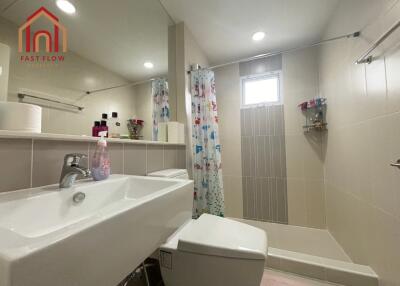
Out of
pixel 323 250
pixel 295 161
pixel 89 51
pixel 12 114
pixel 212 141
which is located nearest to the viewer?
pixel 12 114

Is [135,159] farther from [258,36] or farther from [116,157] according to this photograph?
[258,36]

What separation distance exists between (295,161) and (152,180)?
1.82 metres

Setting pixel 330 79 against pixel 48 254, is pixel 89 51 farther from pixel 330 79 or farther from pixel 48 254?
pixel 330 79

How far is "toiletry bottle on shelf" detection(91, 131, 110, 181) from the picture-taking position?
77cm

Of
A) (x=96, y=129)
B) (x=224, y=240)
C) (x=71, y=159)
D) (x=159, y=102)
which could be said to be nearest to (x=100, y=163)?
(x=71, y=159)

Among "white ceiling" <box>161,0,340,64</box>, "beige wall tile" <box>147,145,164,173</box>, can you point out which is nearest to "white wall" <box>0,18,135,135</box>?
"beige wall tile" <box>147,145,164,173</box>

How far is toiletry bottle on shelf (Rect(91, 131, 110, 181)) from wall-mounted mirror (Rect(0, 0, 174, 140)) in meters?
0.16

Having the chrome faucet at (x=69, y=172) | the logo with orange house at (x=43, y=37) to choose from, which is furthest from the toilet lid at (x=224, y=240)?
the logo with orange house at (x=43, y=37)

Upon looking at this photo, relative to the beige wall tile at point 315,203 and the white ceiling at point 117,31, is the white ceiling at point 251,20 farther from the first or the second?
the beige wall tile at point 315,203

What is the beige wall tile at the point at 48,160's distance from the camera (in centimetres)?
63

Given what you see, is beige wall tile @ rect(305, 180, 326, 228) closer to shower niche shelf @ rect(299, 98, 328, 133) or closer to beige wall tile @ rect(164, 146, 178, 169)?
shower niche shelf @ rect(299, 98, 328, 133)

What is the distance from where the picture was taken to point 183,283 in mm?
934

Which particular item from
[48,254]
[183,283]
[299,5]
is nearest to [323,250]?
[183,283]

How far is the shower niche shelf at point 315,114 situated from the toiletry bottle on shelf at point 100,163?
6.64 feet
